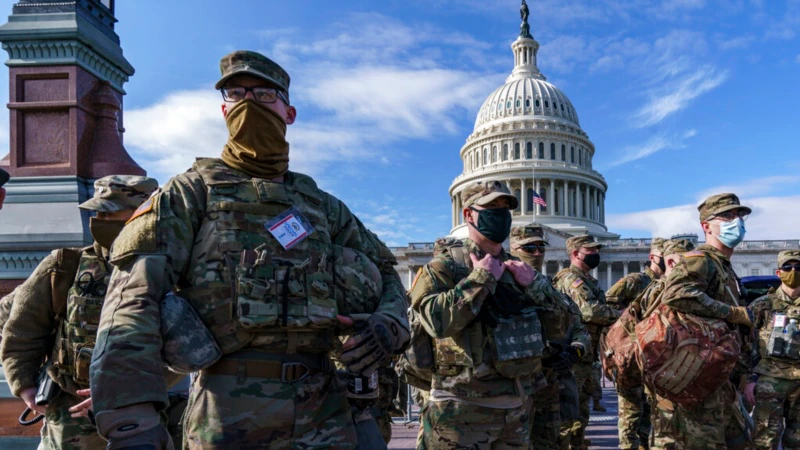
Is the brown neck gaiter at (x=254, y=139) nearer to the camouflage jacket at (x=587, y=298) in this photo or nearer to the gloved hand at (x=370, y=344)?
the gloved hand at (x=370, y=344)

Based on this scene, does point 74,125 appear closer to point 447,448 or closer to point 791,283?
point 447,448

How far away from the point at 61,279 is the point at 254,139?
204 centimetres

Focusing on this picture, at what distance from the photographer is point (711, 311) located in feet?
15.0

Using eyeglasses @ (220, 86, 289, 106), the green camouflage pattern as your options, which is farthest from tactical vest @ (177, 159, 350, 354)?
eyeglasses @ (220, 86, 289, 106)

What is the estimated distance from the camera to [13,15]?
696cm

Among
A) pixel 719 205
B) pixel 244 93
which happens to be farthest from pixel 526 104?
pixel 244 93

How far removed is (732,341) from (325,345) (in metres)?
3.30

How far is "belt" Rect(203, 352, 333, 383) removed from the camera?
2387mm

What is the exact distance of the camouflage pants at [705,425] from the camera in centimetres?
458

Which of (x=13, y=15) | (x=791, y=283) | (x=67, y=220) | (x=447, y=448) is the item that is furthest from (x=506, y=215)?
(x=13, y=15)

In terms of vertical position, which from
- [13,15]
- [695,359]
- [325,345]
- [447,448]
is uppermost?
[13,15]

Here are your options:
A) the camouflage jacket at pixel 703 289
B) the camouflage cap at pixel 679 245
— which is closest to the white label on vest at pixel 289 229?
the camouflage jacket at pixel 703 289

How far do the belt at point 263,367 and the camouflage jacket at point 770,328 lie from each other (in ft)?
17.2

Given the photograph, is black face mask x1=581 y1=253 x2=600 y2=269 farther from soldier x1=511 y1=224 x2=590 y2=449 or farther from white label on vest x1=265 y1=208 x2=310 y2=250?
white label on vest x1=265 y1=208 x2=310 y2=250
